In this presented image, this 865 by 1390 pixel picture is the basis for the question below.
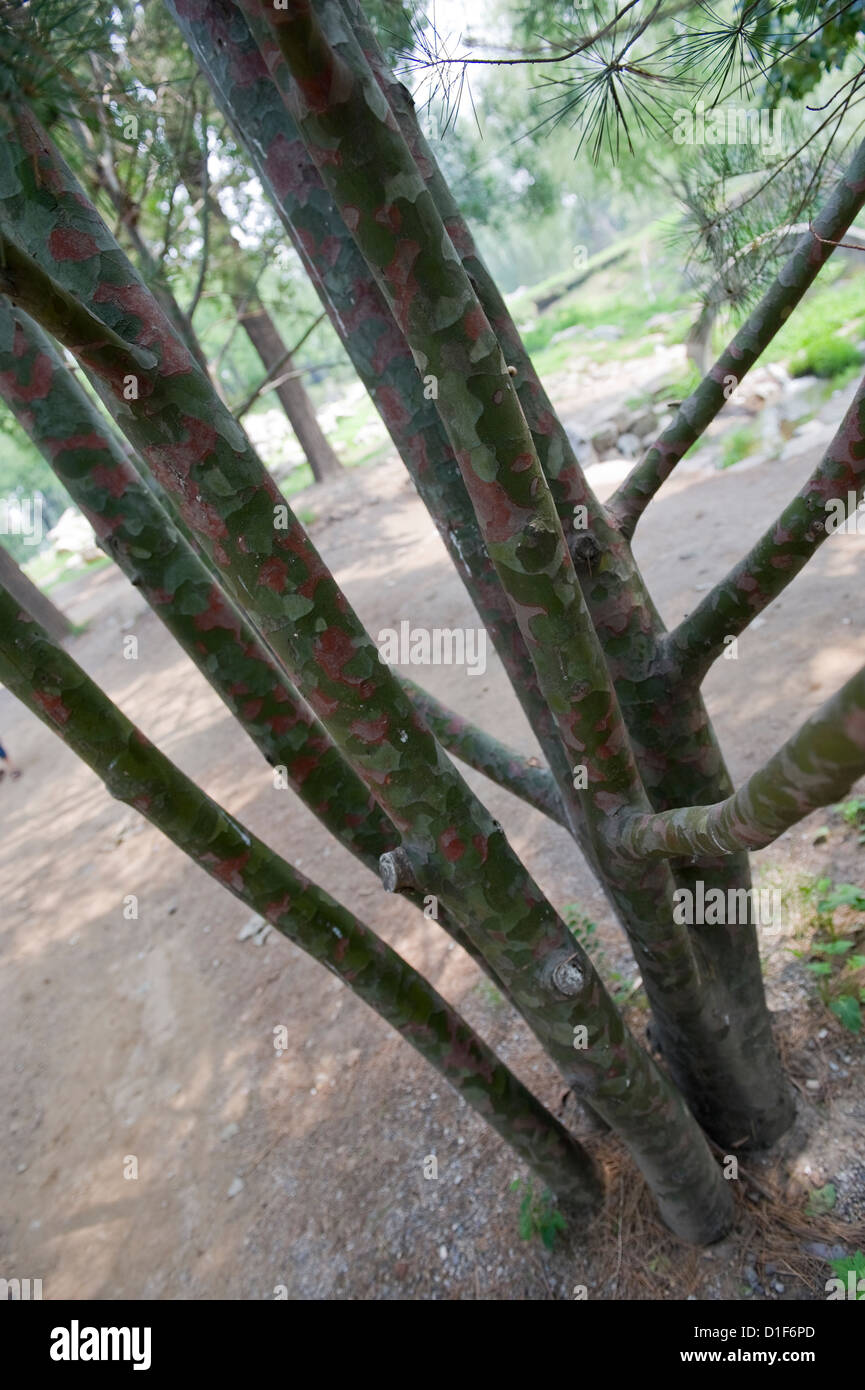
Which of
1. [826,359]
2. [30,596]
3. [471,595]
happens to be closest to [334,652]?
[471,595]

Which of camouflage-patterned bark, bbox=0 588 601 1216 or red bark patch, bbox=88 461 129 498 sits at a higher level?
red bark patch, bbox=88 461 129 498

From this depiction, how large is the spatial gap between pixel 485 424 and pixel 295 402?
1219 centimetres

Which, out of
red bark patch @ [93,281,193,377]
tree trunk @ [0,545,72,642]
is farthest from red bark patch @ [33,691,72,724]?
tree trunk @ [0,545,72,642]

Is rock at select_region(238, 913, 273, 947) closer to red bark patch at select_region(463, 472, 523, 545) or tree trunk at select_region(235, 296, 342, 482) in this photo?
red bark patch at select_region(463, 472, 523, 545)

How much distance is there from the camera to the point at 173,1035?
4.35 metres

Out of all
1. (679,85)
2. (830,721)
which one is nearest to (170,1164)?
(830,721)

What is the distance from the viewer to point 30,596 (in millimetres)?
10344

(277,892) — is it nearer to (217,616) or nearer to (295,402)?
(217,616)

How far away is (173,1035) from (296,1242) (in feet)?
5.50

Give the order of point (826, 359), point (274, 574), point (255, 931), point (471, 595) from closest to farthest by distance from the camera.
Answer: point (274, 574) < point (471, 595) < point (255, 931) < point (826, 359)

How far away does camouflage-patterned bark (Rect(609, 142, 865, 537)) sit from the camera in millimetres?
1699

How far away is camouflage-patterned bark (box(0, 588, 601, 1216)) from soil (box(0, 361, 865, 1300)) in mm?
472

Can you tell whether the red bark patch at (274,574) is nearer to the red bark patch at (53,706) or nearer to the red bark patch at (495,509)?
the red bark patch at (495,509)

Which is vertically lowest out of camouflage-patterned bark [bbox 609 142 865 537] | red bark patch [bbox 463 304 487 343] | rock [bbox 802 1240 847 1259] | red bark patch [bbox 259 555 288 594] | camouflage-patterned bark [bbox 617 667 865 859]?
rock [bbox 802 1240 847 1259]
